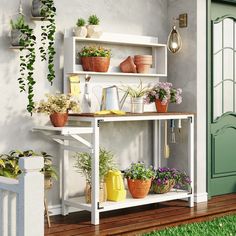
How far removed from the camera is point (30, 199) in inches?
114

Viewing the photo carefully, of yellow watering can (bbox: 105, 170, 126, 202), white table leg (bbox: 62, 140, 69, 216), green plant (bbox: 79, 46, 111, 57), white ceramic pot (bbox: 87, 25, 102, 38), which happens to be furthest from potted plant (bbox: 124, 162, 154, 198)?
white ceramic pot (bbox: 87, 25, 102, 38)

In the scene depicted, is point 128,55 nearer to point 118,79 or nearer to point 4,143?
point 118,79

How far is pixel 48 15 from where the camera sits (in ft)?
16.4

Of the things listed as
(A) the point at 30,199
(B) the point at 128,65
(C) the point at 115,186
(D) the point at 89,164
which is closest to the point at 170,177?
(C) the point at 115,186

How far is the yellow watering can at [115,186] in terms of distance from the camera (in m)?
5.19

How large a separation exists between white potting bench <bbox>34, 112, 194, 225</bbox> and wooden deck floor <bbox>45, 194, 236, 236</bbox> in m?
0.12

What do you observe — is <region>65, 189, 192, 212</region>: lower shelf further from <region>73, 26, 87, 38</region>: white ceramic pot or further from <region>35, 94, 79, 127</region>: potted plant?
<region>73, 26, 87, 38</region>: white ceramic pot

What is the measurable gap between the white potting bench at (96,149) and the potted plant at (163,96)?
0.46 ft

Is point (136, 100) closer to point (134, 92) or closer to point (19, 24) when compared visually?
point (134, 92)

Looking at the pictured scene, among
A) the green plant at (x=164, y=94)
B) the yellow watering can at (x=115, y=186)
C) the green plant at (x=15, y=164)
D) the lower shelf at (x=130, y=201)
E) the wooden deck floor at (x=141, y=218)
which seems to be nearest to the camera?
the green plant at (x=15, y=164)

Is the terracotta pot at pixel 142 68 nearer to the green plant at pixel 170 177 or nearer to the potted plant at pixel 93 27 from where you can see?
the potted plant at pixel 93 27

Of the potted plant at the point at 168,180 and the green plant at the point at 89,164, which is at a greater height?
the green plant at the point at 89,164

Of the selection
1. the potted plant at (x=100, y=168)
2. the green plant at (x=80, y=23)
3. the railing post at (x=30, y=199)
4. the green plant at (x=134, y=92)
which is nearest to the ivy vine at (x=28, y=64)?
the green plant at (x=80, y=23)

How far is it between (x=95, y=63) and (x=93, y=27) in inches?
13.1
